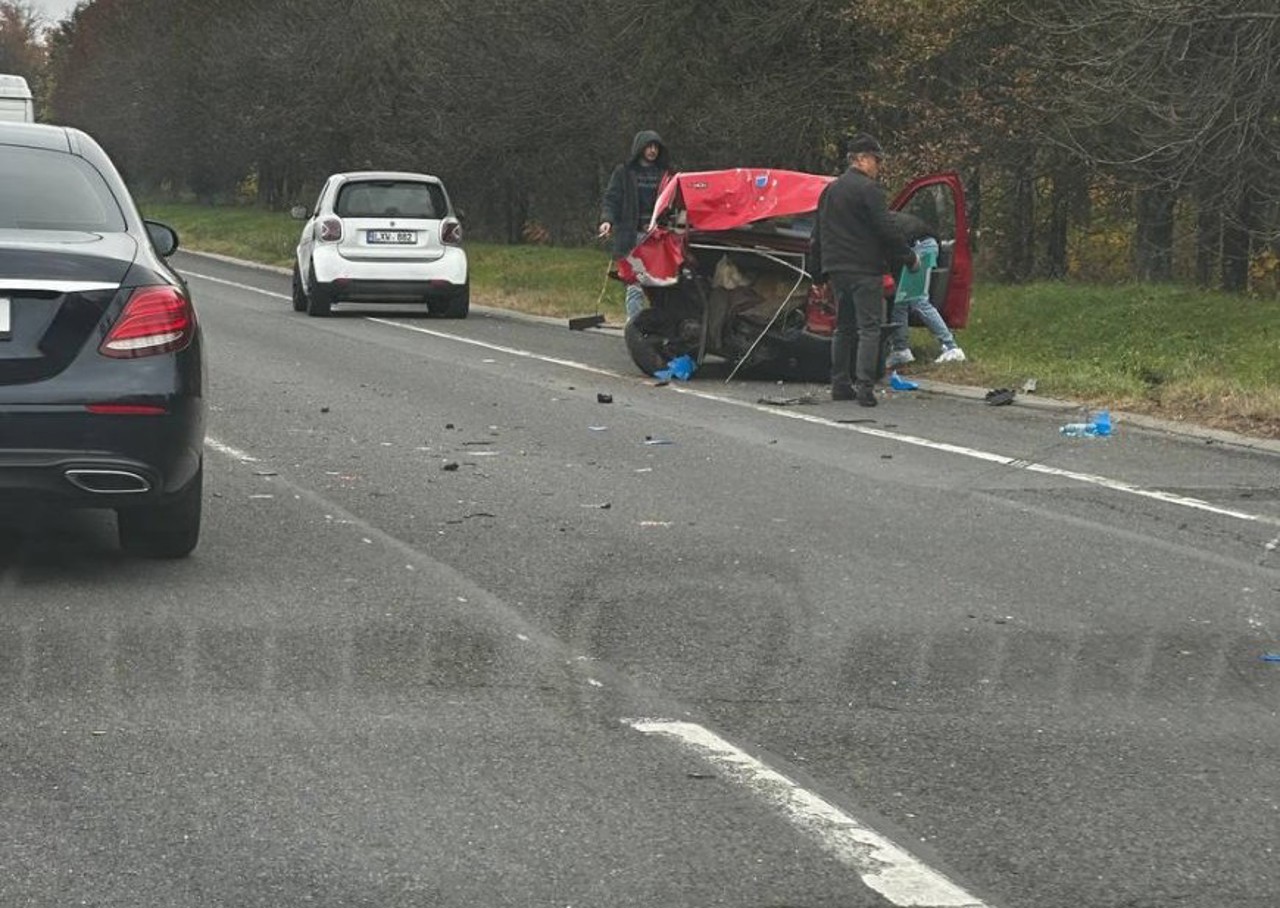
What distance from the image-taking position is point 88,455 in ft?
26.8

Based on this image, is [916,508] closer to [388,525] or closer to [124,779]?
[388,525]

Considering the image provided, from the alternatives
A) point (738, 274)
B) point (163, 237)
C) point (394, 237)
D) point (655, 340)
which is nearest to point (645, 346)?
point (655, 340)

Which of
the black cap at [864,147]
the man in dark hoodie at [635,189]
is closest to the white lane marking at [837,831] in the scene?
the black cap at [864,147]

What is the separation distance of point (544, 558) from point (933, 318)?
32.2ft

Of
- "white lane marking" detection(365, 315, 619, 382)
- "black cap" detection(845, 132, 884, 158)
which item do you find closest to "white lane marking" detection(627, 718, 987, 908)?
"black cap" detection(845, 132, 884, 158)

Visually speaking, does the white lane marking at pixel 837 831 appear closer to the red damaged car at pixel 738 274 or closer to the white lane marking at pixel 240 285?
the red damaged car at pixel 738 274

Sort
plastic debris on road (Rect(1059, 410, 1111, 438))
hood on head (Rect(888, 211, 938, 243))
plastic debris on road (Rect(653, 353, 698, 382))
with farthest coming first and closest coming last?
plastic debris on road (Rect(653, 353, 698, 382))
hood on head (Rect(888, 211, 938, 243))
plastic debris on road (Rect(1059, 410, 1111, 438))

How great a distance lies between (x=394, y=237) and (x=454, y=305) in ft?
3.76

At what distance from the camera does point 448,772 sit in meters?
5.71

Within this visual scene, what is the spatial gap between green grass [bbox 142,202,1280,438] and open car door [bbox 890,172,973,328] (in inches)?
20.0

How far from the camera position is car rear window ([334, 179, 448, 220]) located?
84.1 feet

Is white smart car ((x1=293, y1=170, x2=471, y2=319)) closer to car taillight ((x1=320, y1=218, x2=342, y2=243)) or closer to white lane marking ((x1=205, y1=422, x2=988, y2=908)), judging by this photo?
car taillight ((x1=320, y1=218, x2=342, y2=243))

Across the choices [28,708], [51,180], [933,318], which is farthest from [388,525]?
[933,318]

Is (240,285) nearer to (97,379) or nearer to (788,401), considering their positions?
(788,401)
